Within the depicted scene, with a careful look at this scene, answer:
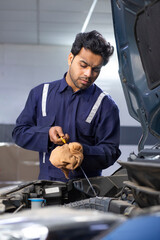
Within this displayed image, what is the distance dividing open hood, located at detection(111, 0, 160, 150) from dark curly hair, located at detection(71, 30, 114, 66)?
0.37 m

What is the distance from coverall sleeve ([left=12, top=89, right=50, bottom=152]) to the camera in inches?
75.4

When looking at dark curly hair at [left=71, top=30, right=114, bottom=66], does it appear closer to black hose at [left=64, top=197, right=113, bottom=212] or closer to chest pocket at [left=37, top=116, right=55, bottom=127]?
chest pocket at [left=37, top=116, right=55, bottom=127]

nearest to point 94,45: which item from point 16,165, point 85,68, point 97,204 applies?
point 85,68

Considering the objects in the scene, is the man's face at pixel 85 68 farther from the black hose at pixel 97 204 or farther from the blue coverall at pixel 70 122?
the black hose at pixel 97 204

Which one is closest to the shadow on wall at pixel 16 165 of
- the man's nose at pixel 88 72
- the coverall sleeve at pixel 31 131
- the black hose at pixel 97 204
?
the coverall sleeve at pixel 31 131

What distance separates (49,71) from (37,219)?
20.8ft

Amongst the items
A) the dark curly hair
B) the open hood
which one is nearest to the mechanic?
the dark curly hair

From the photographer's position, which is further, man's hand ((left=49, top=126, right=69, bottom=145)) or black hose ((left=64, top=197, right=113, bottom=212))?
man's hand ((left=49, top=126, right=69, bottom=145))

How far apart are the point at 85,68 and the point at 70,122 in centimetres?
30

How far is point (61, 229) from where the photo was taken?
60 centimetres

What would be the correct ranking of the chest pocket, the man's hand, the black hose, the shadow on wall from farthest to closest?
the shadow on wall → the chest pocket → the man's hand → the black hose

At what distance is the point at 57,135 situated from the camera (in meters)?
1.83

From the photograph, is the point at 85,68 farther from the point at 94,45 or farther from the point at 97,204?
the point at 97,204

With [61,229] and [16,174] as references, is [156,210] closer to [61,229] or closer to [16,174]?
[61,229]
